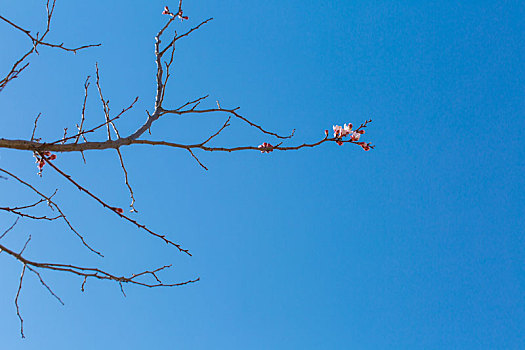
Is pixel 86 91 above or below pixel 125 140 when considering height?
above

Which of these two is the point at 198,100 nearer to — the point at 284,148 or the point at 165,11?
the point at 284,148

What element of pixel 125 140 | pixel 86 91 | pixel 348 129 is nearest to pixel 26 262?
pixel 125 140

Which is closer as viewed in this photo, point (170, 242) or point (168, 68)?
point (170, 242)

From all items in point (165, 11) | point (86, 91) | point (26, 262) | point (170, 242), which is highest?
point (165, 11)

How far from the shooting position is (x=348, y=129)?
377 centimetres

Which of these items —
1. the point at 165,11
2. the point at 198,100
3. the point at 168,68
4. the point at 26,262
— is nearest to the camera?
the point at 26,262

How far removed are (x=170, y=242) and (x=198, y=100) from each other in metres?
1.11

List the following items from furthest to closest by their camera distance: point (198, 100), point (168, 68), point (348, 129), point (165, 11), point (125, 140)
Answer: point (165, 11)
point (348, 129)
point (168, 68)
point (198, 100)
point (125, 140)

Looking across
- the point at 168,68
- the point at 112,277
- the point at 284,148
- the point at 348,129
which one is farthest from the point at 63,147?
the point at 348,129

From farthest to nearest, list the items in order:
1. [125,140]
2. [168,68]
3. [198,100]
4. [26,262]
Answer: [168,68], [198,100], [125,140], [26,262]

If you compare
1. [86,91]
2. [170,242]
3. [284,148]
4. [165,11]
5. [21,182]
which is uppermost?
[165,11]

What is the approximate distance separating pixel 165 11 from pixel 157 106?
2828mm

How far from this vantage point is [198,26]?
359 cm

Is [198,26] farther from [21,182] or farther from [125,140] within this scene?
[21,182]
